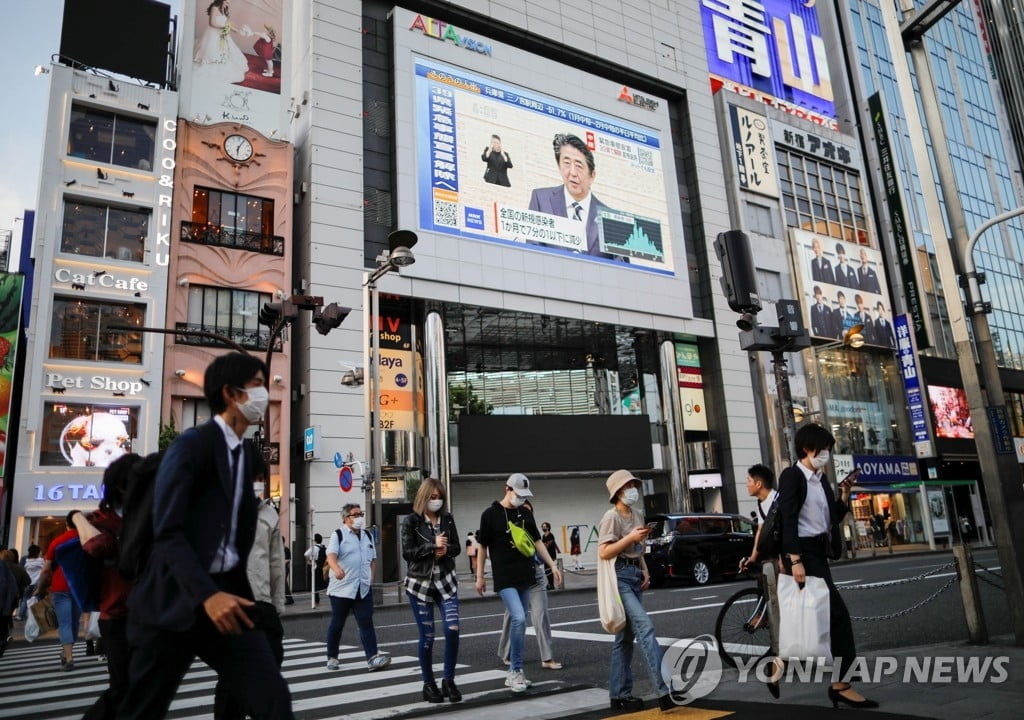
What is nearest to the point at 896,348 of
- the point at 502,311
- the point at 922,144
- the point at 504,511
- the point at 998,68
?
the point at 502,311

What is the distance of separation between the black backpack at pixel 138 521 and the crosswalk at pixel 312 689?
3.29 metres

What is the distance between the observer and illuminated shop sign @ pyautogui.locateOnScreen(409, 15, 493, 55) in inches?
1255

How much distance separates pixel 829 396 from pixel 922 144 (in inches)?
1432

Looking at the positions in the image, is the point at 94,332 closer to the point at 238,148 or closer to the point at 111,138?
the point at 111,138

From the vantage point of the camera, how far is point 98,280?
25.4 m

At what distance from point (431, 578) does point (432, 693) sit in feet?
3.19

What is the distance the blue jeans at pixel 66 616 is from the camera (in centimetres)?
1031

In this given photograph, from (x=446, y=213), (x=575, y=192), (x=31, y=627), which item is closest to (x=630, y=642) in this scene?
(x=31, y=627)

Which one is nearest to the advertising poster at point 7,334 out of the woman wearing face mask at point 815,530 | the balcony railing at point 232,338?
the balcony railing at point 232,338

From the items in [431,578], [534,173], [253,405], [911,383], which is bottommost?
[431,578]

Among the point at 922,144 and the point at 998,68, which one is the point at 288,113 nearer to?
the point at 922,144

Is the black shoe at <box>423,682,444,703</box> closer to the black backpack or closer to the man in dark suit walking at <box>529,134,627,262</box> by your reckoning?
the black backpack

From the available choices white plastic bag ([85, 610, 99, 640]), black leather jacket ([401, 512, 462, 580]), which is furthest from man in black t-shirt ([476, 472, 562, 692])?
white plastic bag ([85, 610, 99, 640])

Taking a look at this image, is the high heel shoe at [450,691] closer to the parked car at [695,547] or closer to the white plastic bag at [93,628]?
the white plastic bag at [93,628]
